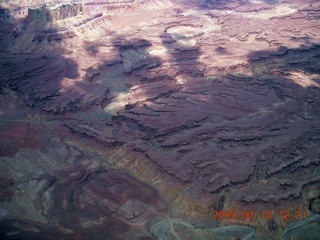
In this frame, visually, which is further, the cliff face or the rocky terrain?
the cliff face

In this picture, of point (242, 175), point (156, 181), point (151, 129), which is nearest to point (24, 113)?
point (151, 129)
